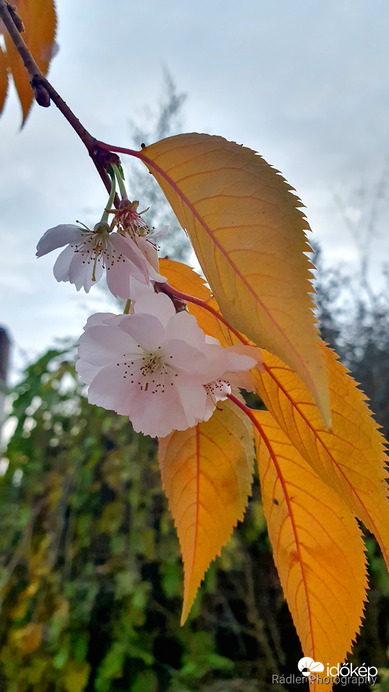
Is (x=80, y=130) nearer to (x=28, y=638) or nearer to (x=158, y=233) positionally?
(x=158, y=233)

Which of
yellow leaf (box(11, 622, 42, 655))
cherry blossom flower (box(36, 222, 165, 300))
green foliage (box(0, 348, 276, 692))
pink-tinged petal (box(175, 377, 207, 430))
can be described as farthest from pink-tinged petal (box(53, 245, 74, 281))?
yellow leaf (box(11, 622, 42, 655))

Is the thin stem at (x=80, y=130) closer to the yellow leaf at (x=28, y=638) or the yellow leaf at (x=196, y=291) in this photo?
the yellow leaf at (x=196, y=291)

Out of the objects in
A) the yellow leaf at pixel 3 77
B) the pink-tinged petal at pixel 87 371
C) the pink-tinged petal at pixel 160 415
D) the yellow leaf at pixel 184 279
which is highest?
the yellow leaf at pixel 3 77

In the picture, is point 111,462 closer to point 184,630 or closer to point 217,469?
point 184,630

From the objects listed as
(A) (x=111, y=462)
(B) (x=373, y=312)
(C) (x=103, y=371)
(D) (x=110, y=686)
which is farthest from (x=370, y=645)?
(C) (x=103, y=371)

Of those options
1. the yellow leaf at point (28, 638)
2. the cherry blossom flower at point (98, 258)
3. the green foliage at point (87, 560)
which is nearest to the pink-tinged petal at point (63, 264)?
the cherry blossom flower at point (98, 258)

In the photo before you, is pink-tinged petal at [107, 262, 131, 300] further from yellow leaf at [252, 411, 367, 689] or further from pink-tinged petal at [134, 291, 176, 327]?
yellow leaf at [252, 411, 367, 689]

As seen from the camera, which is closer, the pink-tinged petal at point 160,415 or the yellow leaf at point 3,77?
the pink-tinged petal at point 160,415

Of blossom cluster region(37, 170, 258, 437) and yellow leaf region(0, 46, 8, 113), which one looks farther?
yellow leaf region(0, 46, 8, 113)
